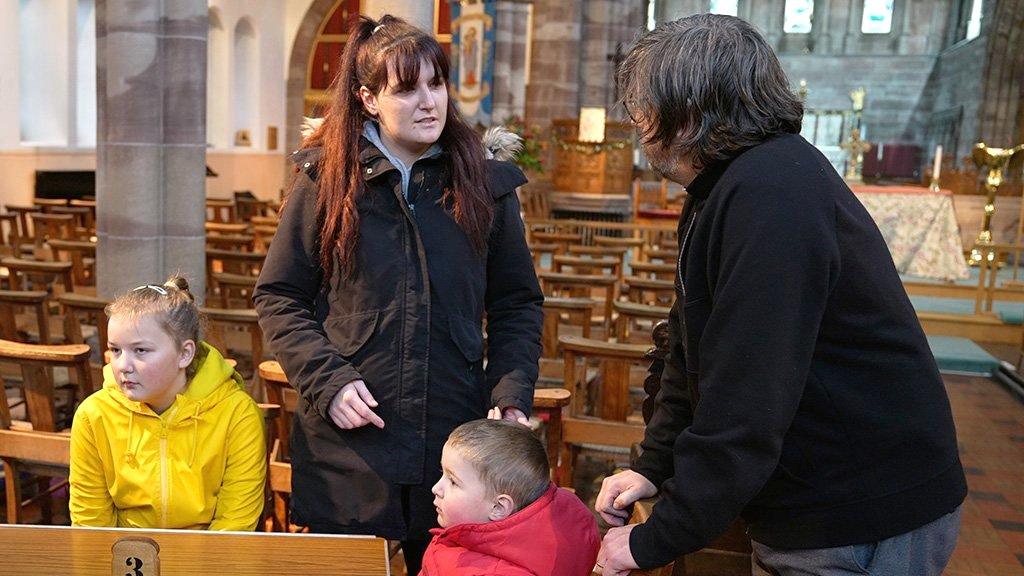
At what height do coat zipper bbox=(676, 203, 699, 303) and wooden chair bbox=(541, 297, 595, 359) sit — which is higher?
coat zipper bbox=(676, 203, 699, 303)

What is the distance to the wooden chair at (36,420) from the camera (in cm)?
278

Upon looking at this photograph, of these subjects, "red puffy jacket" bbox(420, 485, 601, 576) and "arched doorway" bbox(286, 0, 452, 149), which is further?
"arched doorway" bbox(286, 0, 452, 149)

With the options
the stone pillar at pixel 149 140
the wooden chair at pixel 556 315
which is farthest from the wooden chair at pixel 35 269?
the wooden chair at pixel 556 315

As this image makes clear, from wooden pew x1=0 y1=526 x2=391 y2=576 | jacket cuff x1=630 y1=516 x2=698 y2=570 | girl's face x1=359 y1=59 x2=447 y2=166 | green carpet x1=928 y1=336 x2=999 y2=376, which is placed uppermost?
girl's face x1=359 y1=59 x2=447 y2=166

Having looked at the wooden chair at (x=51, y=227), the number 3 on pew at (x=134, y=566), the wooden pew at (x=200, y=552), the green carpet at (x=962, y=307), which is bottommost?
the green carpet at (x=962, y=307)

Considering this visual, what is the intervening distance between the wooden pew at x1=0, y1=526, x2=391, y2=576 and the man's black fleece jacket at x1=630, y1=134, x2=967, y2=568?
50cm

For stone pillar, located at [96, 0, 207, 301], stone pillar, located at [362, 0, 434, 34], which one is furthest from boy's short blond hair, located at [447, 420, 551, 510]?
stone pillar, located at [96, 0, 207, 301]

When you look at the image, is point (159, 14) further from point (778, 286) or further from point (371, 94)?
point (778, 286)

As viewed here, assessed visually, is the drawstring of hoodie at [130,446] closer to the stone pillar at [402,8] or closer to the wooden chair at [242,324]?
the wooden chair at [242,324]

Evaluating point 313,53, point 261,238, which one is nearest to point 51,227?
point 261,238

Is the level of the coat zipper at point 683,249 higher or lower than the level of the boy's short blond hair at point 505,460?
higher

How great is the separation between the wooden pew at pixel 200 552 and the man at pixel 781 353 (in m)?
0.44

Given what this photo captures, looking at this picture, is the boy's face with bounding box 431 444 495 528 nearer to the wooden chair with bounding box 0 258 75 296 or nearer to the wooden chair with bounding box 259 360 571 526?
the wooden chair with bounding box 259 360 571 526

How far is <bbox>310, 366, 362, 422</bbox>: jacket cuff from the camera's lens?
1.92 metres
